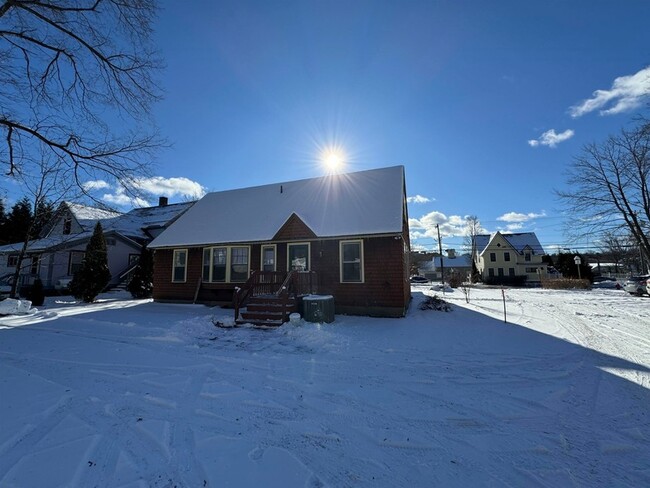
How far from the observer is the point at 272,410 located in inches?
158

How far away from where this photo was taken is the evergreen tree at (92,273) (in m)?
16.4

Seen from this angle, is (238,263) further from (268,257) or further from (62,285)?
(62,285)

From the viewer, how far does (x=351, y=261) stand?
12.5m

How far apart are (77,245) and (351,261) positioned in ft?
70.4

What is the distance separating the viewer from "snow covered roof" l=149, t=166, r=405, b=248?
12867 mm

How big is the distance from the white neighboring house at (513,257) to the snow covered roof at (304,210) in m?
40.8

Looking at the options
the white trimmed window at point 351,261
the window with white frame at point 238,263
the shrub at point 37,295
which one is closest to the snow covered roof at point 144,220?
the shrub at point 37,295

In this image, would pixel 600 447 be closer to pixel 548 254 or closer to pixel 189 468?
pixel 189 468

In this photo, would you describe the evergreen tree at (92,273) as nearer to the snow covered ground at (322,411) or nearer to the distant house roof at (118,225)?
the distant house roof at (118,225)

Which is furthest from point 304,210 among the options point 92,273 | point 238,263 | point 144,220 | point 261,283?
point 144,220

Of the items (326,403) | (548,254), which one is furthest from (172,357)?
(548,254)

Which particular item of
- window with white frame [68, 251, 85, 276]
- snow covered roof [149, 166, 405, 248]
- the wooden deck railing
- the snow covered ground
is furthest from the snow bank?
window with white frame [68, 251, 85, 276]

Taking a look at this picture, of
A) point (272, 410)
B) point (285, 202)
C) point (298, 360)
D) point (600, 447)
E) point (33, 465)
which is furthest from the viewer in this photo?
point (285, 202)

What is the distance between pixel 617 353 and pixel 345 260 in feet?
26.9
